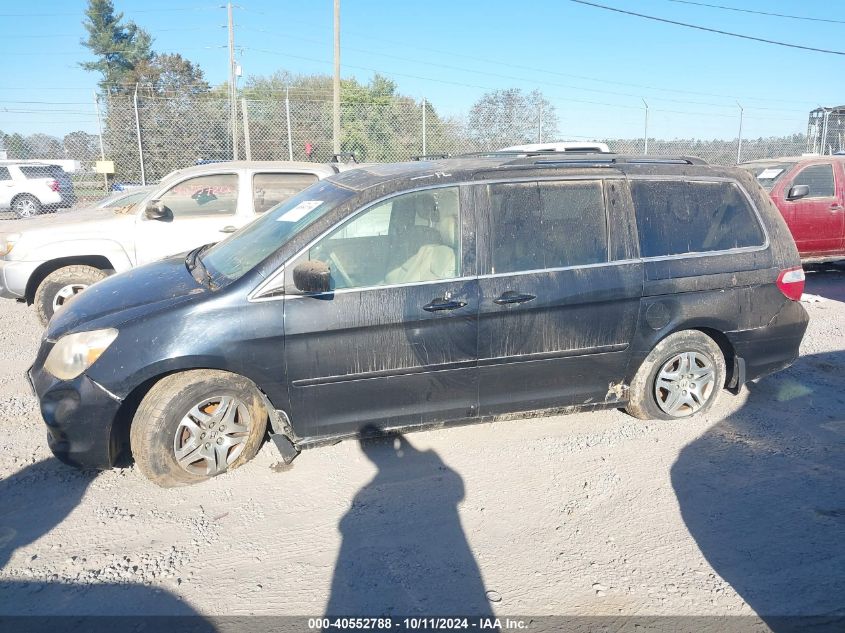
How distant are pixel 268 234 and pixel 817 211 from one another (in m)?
8.81

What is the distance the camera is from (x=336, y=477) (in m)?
3.74

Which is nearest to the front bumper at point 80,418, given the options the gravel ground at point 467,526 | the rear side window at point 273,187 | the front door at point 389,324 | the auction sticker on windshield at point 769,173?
the gravel ground at point 467,526

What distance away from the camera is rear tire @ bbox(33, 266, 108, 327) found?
21.4ft

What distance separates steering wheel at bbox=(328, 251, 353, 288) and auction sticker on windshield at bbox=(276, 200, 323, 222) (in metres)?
0.47

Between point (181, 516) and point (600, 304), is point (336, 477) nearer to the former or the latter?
point (181, 516)

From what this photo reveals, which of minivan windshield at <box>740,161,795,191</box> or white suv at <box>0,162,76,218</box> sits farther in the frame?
white suv at <box>0,162,76,218</box>

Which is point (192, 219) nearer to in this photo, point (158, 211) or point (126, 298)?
point (158, 211)

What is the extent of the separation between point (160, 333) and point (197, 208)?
393cm

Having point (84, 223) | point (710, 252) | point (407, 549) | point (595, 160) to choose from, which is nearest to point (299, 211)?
point (595, 160)

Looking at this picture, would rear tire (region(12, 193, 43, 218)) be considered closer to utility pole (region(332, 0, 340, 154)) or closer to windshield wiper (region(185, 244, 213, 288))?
utility pole (region(332, 0, 340, 154))

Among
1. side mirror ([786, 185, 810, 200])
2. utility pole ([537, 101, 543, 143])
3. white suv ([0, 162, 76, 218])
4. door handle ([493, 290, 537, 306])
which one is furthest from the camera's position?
white suv ([0, 162, 76, 218])

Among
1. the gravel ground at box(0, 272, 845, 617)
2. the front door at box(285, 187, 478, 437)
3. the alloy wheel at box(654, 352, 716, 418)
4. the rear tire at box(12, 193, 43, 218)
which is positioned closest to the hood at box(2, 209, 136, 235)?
the gravel ground at box(0, 272, 845, 617)

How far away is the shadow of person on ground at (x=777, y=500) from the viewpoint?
2.80 m

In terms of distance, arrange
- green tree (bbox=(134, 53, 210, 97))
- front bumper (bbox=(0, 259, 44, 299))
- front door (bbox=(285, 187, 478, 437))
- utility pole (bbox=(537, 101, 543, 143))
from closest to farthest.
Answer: front door (bbox=(285, 187, 478, 437))
front bumper (bbox=(0, 259, 44, 299))
utility pole (bbox=(537, 101, 543, 143))
green tree (bbox=(134, 53, 210, 97))
